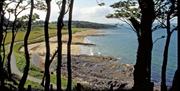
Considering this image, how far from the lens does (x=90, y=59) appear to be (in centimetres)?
11619

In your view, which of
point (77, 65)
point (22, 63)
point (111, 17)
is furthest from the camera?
point (77, 65)

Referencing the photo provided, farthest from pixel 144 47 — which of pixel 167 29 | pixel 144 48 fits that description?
pixel 167 29

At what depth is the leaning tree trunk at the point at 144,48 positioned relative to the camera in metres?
19.2

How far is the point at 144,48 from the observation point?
64.7 ft

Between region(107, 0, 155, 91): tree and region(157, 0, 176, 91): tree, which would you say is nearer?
region(107, 0, 155, 91): tree

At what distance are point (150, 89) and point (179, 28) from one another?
19.8ft

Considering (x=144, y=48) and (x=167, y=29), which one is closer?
(x=144, y=48)

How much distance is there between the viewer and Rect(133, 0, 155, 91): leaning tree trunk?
19.2 metres

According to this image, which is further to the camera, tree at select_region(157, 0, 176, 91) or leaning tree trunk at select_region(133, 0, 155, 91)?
tree at select_region(157, 0, 176, 91)

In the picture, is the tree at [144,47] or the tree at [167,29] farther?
the tree at [167,29]

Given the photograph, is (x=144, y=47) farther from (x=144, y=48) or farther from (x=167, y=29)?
(x=167, y=29)

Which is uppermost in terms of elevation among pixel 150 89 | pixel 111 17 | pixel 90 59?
pixel 111 17

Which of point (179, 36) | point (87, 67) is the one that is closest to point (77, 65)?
point (87, 67)

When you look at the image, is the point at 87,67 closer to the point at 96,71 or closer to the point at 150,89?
the point at 96,71
